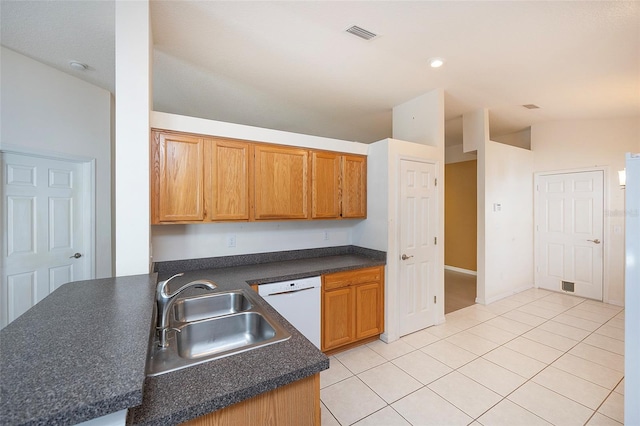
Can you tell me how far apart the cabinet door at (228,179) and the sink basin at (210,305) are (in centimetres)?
82

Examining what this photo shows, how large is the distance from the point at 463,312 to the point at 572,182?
2944 mm

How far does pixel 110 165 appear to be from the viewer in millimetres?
3184

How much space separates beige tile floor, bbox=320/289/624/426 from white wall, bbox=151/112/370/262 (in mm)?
1378

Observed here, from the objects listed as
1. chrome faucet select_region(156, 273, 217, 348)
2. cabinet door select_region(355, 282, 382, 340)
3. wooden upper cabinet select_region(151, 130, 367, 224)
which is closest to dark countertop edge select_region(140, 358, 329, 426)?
chrome faucet select_region(156, 273, 217, 348)

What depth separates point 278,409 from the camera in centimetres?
98

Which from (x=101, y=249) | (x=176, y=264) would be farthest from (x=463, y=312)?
(x=101, y=249)

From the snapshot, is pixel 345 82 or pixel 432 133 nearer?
pixel 345 82

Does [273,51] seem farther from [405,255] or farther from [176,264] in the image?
[405,255]

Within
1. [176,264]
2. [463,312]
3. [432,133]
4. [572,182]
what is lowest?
[463,312]

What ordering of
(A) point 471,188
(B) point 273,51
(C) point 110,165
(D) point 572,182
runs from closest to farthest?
1. (B) point 273,51
2. (C) point 110,165
3. (D) point 572,182
4. (A) point 471,188

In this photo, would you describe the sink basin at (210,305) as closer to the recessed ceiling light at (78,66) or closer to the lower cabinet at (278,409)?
the lower cabinet at (278,409)

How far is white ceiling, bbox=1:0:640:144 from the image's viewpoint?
190 centimetres

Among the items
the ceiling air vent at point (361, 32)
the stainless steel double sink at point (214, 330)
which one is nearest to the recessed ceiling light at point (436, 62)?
the ceiling air vent at point (361, 32)

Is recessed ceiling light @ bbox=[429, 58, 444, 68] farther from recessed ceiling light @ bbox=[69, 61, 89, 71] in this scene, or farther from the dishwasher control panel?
recessed ceiling light @ bbox=[69, 61, 89, 71]
